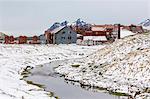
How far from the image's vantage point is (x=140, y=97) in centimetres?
3042

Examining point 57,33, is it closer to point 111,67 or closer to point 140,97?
point 111,67

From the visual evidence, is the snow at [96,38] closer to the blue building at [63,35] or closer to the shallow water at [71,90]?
the blue building at [63,35]

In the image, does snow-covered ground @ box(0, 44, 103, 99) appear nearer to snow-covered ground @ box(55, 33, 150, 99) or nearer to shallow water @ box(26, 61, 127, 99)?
shallow water @ box(26, 61, 127, 99)

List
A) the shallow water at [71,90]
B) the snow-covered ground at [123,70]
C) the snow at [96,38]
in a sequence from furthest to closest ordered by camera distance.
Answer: the snow at [96,38] < the snow-covered ground at [123,70] < the shallow water at [71,90]

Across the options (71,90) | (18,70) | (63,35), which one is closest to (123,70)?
(71,90)

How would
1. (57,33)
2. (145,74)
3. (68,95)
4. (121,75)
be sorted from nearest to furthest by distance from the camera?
(68,95) → (145,74) → (121,75) → (57,33)

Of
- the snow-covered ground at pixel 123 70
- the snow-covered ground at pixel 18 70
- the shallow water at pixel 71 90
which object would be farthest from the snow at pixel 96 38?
the shallow water at pixel 71 90

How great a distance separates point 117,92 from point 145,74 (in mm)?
5107

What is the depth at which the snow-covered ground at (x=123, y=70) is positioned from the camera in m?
36.1

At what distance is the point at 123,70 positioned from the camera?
42.8 m

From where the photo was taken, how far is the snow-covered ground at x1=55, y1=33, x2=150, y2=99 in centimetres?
3606

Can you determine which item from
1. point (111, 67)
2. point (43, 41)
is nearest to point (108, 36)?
point (43, 41)

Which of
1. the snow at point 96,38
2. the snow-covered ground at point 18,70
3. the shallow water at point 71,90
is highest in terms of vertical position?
the snow at point 96,38

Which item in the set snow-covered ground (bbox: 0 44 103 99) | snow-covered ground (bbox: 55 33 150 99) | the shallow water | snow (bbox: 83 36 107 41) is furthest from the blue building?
the shallow water
